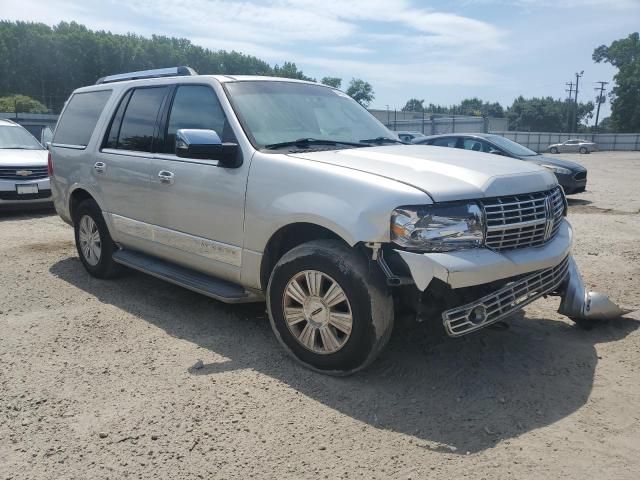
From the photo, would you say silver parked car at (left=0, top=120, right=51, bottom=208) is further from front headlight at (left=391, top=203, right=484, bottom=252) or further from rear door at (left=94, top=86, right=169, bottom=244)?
front headlight at (left=391, top=203, right=484, bottom=252)

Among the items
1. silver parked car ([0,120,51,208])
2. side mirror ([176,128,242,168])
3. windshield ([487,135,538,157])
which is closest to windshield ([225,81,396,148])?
side mirror ([176,128,242,168])

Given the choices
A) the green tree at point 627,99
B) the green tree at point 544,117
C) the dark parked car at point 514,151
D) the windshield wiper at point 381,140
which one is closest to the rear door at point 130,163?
the windshield wiper at point 381,140

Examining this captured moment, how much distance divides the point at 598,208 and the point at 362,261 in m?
9.22

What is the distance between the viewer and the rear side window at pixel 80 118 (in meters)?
5.57

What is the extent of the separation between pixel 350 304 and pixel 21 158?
9.12 m

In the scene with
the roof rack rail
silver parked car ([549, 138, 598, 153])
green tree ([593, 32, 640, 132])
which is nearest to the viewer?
the roof rack rail

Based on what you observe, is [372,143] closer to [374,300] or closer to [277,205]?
[277,205]

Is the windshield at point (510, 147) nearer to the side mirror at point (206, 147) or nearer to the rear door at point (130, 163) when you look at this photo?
the rear door at point (130, 163)

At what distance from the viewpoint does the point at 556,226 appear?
12.5ft

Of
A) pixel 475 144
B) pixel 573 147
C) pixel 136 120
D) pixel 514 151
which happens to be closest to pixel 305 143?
pixel 136 120

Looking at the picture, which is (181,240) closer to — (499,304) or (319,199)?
(319,199)

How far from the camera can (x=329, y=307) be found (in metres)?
3.38

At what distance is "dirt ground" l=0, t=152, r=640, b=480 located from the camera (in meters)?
2.67

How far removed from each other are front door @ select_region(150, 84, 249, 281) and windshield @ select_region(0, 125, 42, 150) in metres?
7.84
